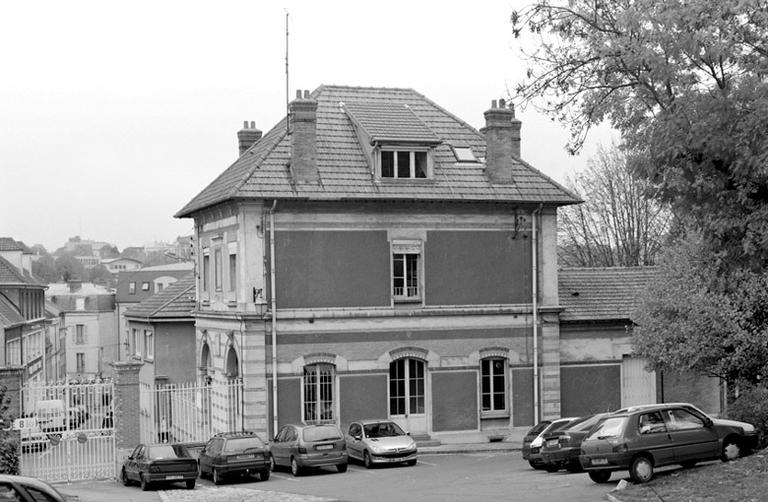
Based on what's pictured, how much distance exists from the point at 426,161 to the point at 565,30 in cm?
1778

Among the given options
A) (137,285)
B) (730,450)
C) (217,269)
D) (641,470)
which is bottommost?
(641,470)

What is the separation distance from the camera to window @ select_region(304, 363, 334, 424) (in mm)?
34156

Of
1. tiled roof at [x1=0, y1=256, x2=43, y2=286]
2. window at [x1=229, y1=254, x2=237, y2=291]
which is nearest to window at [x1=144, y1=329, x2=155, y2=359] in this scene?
window at [x1=229, y1=254, x2=237, y2=291]

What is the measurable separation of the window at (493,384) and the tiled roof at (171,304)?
578 inches

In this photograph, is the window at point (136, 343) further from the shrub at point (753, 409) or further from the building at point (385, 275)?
the shrub at point (753, 409)

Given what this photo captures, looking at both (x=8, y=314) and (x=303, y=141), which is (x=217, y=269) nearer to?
(x=303, y=141)

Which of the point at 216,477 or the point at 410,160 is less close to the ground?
the point at 410,160

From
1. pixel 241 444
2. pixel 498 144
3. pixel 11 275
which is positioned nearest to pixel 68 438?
pixel 241 444

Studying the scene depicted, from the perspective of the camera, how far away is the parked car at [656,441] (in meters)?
22.4

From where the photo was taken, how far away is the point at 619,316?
37.3 meters

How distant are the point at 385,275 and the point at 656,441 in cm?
1389

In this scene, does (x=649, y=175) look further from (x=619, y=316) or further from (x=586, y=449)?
(x=619, y=316)

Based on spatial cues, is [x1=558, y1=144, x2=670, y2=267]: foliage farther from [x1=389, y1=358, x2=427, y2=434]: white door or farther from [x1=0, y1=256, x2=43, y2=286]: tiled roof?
[x1=0, y1=256, x2=43, y2=286]: tiled roof

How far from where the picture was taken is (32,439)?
29.6 meters
